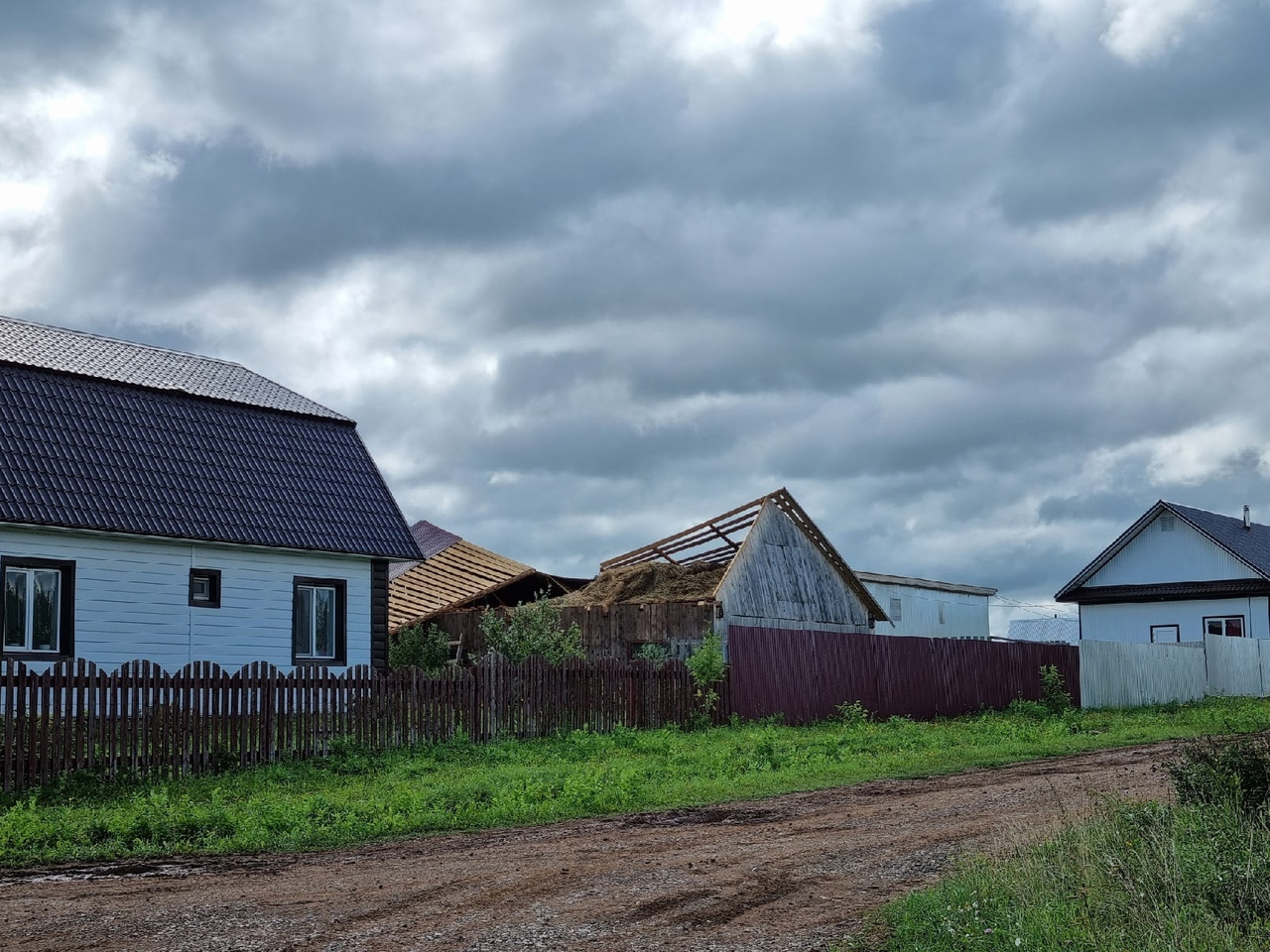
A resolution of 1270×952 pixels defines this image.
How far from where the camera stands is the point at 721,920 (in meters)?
8.23

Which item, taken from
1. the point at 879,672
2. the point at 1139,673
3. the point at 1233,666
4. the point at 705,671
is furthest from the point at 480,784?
the point at 1233,666

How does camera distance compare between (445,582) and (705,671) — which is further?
(445,582)

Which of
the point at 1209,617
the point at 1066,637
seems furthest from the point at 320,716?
the point at 1066,637

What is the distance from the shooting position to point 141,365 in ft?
83.9

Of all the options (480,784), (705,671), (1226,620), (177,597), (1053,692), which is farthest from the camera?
(1226,620)

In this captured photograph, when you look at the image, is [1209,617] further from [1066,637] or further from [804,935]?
[804,935]

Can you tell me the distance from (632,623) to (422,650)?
17.5 ft

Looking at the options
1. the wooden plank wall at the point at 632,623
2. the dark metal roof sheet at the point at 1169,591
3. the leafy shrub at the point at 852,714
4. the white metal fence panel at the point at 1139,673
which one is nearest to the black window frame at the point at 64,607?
the wooden plank wall at the point at 632,623

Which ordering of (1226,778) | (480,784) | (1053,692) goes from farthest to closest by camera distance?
(1053,692) < (480,784) < (1226,778)

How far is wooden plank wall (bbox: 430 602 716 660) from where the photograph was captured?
95.5 ft

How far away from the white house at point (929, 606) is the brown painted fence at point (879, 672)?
14.6 meters

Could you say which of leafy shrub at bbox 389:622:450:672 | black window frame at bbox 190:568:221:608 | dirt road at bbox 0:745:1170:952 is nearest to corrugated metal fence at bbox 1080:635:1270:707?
leafy shrub at bbox 389:622:450:672

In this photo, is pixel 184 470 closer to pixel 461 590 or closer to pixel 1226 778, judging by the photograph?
pixel 461 590

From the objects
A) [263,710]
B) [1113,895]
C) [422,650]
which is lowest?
[1113,895]
